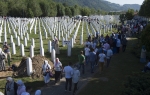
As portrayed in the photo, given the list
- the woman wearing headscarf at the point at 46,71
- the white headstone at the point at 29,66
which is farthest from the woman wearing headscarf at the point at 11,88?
the white headstone at the point at 29,66

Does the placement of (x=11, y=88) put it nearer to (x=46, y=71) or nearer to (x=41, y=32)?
(x=46, y=71)

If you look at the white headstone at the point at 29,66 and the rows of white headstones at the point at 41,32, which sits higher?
the rows of white headstones at the point at 41,32

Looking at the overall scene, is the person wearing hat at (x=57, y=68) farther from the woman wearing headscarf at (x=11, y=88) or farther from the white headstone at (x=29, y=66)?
the woman wearing headscarf at (x=11, y=88)

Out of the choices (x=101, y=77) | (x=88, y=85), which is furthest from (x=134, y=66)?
(x=88, y=85)

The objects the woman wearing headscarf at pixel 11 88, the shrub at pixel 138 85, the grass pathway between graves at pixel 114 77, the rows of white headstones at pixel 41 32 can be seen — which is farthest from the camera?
the rows of white headstones at pixel 41 32

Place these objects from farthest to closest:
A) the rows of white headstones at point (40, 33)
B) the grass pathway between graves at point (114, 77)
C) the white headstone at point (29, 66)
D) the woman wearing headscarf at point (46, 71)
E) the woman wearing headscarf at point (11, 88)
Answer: the rows of white headstones at point (40, 33)
the white headstone at point (29, 66)
the woman wearing headscarf at point (46, 71)
the grass pathway between graves at point (114, 77)
the woman wearing headscarf at point (11, 88)

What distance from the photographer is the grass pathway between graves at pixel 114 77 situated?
31.4 ft

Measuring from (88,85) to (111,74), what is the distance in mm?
2246

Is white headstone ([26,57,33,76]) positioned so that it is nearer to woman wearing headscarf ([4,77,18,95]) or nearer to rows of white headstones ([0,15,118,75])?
rows of white headstones ([0,15,118,75])

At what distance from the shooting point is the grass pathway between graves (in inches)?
377

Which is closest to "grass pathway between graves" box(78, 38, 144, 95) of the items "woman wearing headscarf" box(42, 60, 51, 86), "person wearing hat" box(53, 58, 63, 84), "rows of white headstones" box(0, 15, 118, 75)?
"person wearing hat" box(53, 58, 63, 84)

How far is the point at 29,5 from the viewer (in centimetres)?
4888

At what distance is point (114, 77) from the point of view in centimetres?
1146

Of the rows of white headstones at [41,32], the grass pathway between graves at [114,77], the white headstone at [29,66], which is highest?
the rows of white headstones at [41,32]
